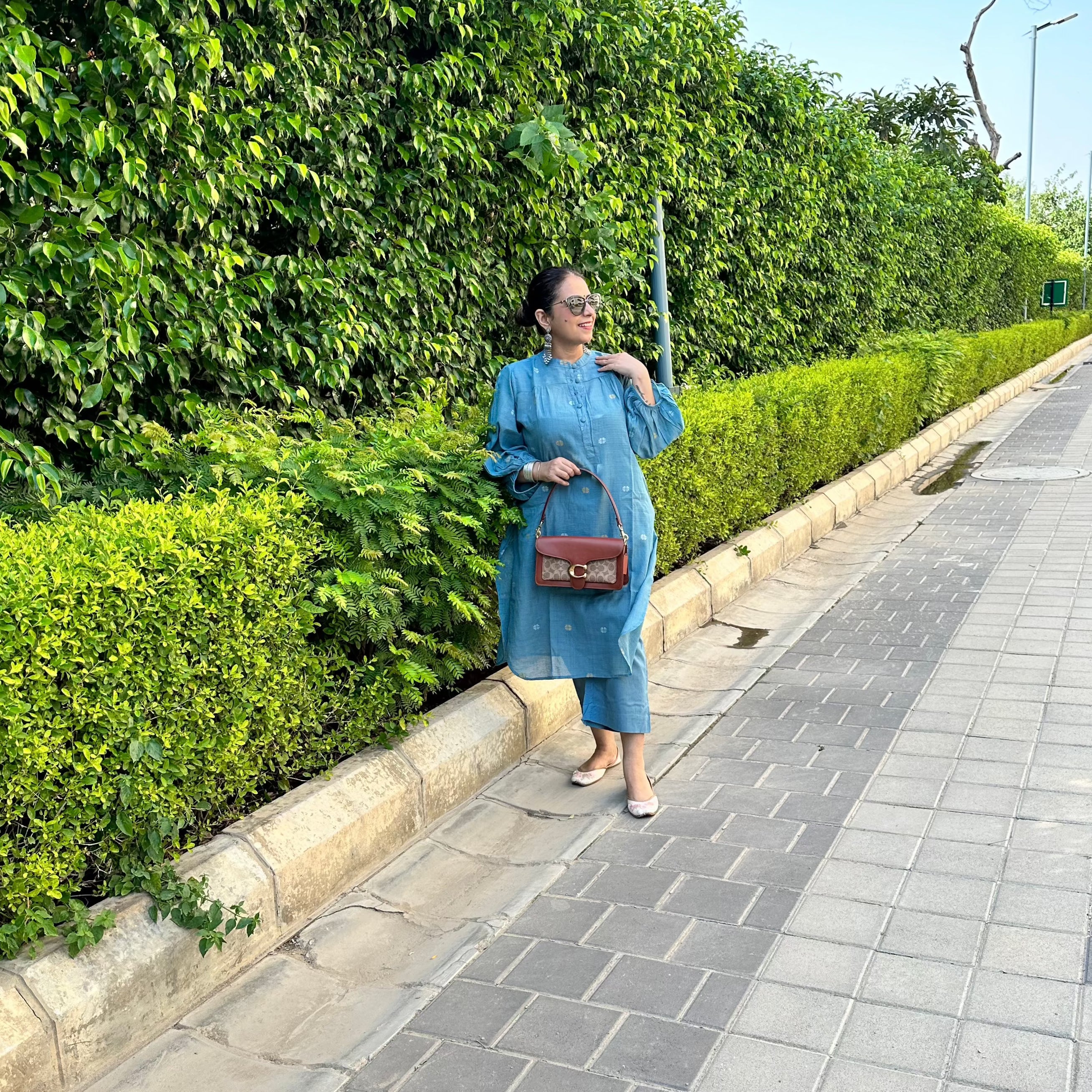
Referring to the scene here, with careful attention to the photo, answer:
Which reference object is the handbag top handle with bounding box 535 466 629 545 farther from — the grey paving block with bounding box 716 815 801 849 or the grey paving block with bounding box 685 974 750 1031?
the grey paving block with bounding box 685 974 750 1031

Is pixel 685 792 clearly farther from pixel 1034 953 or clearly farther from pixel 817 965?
pixel 1034 953

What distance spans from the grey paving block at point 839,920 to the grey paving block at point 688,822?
571mm

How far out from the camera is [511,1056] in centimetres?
268

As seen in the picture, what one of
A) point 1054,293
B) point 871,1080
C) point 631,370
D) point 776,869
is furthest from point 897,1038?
point 1054,293

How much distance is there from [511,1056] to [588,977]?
380 mm

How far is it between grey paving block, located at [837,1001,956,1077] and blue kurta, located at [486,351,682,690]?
1587mm

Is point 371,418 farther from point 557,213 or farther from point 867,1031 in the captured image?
point 867,1031

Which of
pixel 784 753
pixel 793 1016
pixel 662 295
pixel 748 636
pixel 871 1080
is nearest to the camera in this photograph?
→ pixel 871 1080

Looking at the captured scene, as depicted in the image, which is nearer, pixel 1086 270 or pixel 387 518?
pixel 387 518

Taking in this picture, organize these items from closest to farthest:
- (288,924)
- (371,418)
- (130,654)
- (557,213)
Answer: (130,654), (288,924), (371,418), (557,213)

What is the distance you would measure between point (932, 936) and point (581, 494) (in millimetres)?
1910

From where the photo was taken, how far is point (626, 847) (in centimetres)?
378

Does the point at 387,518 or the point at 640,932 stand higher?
the point at 387,518

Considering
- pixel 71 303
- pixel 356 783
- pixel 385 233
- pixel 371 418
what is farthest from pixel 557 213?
pixel 356 783
